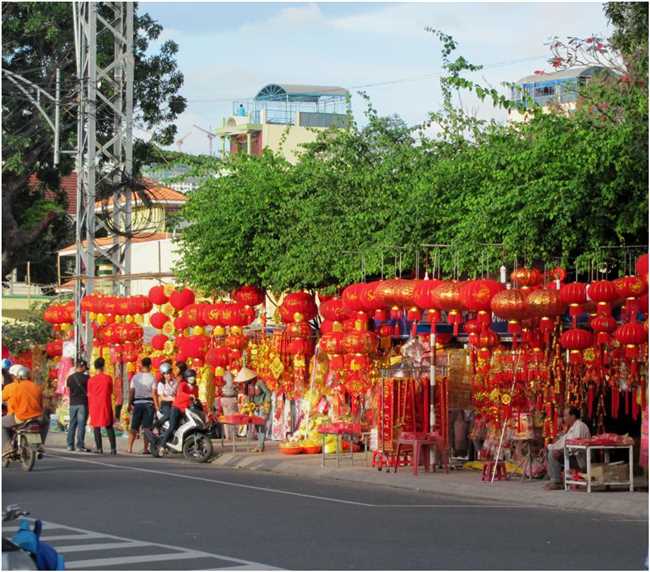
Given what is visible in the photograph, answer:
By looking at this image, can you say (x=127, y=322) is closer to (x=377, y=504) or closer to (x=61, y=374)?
(x=61, y=374)

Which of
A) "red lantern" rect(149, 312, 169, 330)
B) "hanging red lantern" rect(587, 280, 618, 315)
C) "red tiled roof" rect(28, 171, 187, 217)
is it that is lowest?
"red lantern" rect(149, 312, 169, 330)

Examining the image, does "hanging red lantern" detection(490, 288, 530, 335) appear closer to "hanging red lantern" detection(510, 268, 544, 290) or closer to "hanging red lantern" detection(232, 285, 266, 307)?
"hanging red lantern" detection(510, 268, 544, 290)

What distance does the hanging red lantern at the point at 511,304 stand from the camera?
802 inches

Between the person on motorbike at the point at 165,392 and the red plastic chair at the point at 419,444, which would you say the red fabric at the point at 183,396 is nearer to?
the person on motorbike at the point at 165,392

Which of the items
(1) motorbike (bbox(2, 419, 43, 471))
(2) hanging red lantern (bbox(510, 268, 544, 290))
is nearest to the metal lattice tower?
(1) motorbike (bbox(2, 419, 43, 471))

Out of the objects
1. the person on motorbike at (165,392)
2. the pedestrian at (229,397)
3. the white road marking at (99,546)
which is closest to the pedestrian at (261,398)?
the pedestrian at (229,397)

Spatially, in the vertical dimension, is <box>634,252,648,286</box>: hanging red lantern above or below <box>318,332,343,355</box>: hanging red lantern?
above

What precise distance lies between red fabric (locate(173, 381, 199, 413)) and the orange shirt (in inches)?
133

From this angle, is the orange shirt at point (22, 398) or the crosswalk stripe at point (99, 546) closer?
the crosswalk stripe at point (99, 546)

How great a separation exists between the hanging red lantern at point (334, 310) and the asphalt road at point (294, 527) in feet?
12.2

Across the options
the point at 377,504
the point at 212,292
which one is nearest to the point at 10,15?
the point at 212,292

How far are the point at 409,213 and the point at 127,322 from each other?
890cm

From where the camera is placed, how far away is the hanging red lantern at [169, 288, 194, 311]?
97.9 ft

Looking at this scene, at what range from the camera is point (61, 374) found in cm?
3412
